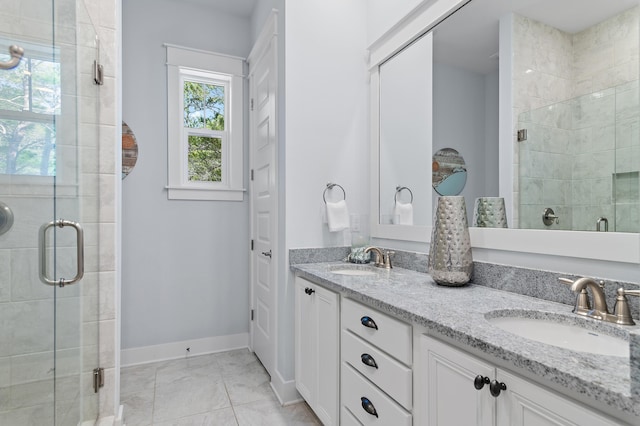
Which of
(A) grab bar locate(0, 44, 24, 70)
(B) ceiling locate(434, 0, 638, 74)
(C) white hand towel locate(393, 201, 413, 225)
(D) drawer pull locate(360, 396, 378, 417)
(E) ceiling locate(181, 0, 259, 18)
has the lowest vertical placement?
(D) drawer pull locate(360, 396, 378, 417)

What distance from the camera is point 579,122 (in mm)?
1186

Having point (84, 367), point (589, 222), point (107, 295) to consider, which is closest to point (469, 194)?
point (589, 222)

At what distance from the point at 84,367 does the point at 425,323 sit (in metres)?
1.53

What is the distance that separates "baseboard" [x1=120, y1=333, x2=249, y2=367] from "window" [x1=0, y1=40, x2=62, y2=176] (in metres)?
1.98

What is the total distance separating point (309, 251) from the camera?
7.22ft

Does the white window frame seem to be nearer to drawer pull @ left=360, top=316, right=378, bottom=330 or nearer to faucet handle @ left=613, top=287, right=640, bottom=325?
drawer pull @ left=360, top=316, right=378, bottom=330

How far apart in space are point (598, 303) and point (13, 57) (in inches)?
75.7

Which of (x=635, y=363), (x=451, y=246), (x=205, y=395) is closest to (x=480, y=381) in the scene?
(x=635, y=363)

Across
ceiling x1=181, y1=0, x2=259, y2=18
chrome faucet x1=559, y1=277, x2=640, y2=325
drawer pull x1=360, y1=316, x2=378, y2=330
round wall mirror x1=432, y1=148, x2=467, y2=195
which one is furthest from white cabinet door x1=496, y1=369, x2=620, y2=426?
ceiling x1=181, y1=0, x2=259, y2=18

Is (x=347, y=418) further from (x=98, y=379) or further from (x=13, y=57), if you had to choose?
(x=13, y=57)

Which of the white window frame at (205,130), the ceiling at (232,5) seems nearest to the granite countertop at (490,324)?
the white window frame at (205,130)

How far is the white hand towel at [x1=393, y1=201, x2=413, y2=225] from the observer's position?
207 centimetres

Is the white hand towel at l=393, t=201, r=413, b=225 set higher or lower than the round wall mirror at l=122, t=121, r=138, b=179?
lower

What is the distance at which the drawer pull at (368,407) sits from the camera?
131 centimetres
